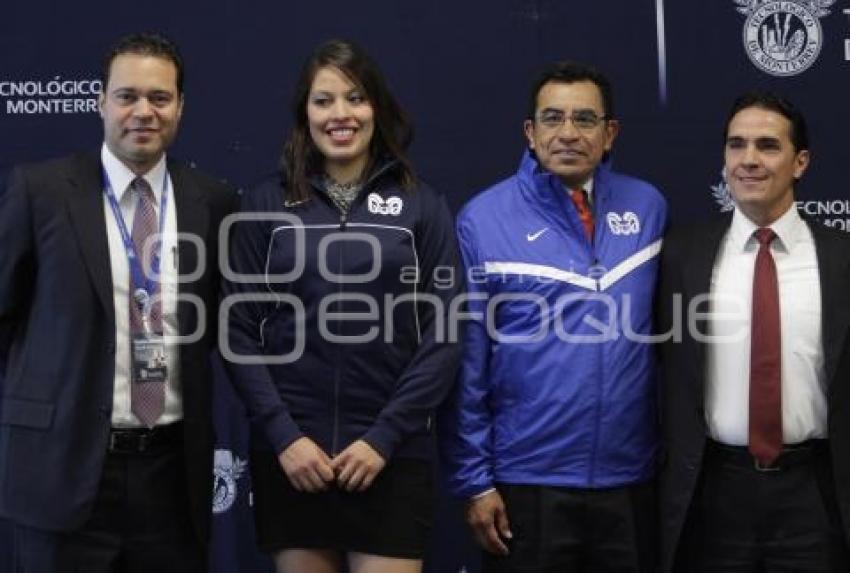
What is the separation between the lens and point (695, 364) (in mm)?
2918

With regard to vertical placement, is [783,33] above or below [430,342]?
above

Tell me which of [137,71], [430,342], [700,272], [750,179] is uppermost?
[137,71]

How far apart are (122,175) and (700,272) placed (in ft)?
4.51

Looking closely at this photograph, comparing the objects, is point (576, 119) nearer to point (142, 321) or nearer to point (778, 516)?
point (778, 516)

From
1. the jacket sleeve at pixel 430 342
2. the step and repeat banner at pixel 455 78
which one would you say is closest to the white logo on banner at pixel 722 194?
the step and repeat banner at pixel 455 78

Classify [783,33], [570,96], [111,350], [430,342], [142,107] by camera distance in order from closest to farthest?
1. [111,350]
2. [142,107]
3. [430,342]
4. [570,96]
5. [783,33]

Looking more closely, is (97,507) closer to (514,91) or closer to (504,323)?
(504,323)

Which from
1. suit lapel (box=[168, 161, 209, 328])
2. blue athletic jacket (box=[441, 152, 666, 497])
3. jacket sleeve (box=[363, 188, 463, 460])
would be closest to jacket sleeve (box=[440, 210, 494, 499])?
blue athletic jacket (box=[441, 152, 666, 497])

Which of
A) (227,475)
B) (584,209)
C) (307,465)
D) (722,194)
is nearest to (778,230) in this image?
(584,209)

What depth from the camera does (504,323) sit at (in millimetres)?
3023

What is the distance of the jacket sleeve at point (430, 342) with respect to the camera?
9.06 ft

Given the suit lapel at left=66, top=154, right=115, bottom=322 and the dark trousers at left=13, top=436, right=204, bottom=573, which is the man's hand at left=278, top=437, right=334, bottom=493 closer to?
the dark trousers at left=13, top=436, right=204, bottom=573

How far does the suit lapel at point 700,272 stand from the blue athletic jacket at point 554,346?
0.10m

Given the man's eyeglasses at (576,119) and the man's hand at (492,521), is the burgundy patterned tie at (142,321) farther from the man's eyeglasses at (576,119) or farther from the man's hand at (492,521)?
the man's eyeglasses at (576,119)
